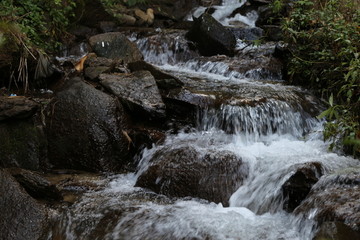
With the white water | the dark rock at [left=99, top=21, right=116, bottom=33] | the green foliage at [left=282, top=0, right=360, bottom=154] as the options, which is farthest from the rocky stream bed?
the white water

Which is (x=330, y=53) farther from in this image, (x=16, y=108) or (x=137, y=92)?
(x=16, y=108)

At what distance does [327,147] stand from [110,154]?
2.82m

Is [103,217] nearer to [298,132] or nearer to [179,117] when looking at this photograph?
[179,117]

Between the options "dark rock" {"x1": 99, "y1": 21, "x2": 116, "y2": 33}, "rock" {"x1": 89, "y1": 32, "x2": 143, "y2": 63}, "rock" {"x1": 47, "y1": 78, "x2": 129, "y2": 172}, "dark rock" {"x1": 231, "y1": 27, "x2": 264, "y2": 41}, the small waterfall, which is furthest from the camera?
"dark rock" {"x1": 99, "y1": 21, "x2": 116, "y2": 33}

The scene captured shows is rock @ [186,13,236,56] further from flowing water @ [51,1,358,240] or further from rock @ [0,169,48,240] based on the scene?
rock @ [0,169,48,240]

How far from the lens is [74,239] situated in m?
3.22

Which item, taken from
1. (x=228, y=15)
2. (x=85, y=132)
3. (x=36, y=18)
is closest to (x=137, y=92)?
(x=85, y=132)

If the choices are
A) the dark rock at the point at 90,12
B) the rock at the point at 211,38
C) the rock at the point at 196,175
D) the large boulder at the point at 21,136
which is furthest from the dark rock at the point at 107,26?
the rock at the point at 196,175

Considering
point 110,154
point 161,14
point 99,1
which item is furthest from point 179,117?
point 161,14

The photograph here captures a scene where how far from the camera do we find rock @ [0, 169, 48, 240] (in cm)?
302

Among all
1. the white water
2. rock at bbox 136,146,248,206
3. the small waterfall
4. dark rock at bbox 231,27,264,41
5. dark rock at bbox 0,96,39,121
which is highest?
the white water

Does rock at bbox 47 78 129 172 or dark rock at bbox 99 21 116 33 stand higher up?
dark rock at bbox 99 21 116 33

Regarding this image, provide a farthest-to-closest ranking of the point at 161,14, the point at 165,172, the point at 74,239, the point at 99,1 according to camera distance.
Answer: the point at 161,14
the point at 99,1
the point at 165,172
the point at 74,239

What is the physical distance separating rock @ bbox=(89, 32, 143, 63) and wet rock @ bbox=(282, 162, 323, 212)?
4786mm
